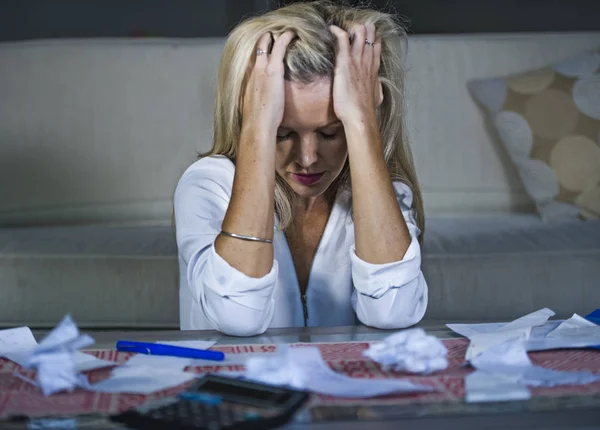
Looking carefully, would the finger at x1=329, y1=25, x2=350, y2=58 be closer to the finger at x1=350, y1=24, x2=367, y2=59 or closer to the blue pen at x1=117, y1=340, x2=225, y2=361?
the finger at x1=350, y1=24, x2=367, y2=59

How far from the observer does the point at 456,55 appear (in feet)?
8.53

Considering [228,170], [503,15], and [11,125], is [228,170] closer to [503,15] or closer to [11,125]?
[11,125]

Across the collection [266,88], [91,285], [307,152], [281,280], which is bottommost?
[91,285]

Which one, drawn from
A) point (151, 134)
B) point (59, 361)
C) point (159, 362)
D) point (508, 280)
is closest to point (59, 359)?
point (59, 361)

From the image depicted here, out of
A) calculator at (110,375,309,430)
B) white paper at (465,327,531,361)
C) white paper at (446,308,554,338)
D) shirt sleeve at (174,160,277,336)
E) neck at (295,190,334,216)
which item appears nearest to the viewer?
calculator at (110,375,309,430)

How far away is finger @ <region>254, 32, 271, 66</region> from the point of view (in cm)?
137

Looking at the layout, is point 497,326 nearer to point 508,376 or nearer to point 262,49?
point 508,376

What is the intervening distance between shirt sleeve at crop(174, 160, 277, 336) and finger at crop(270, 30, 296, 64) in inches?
9.0

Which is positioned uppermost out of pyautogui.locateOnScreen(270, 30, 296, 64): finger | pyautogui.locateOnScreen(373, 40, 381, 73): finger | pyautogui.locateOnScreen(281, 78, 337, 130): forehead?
pyautogui.locateOnScreen(270, 30, 296, 64): finger

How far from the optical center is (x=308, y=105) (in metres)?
1.39

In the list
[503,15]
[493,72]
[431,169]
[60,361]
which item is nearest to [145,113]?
[431,169]

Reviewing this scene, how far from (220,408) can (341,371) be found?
17 cm

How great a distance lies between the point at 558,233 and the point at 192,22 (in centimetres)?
178

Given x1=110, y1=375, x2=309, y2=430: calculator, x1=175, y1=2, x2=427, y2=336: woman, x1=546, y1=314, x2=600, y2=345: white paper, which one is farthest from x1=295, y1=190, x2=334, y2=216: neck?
x1=110, y1=375, x2=309, y2=430: calculator
